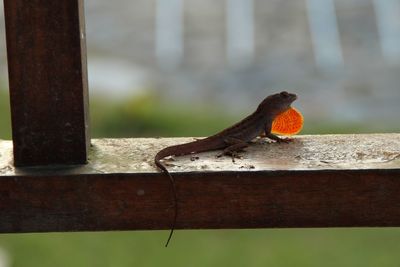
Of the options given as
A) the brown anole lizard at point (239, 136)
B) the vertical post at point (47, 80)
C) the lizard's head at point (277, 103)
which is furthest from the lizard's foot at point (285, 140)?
the vertical post at point (47, 80)

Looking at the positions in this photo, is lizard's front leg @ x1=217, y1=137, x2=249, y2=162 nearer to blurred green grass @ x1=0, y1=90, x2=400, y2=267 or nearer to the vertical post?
the vertical post

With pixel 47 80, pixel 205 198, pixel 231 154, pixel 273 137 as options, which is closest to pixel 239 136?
pixel 273 137

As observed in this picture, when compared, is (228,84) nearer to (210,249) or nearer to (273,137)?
(210,249)

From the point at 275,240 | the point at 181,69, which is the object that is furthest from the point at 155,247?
the point at 181,69

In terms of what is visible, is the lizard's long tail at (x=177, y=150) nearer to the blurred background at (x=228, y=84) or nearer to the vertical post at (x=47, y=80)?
the vertical post at (x=47, y=80)

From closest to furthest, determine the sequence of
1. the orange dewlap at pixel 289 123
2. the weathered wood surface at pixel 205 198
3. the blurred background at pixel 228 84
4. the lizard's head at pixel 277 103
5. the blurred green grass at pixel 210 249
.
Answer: the weathered wood surface at pixel 205 198 → the orange dewlap at pixel 289 123 → the lizard's head at pixel 277 103 → the blurred green grass at pixel 210 249 → the blurred background at pixel 228 84

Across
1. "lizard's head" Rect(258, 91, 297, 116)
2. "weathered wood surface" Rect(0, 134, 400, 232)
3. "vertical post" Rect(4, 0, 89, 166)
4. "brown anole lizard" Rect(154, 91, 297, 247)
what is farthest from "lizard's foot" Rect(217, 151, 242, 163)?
"lizard's head" Rect(258, 91, 297, 116)
